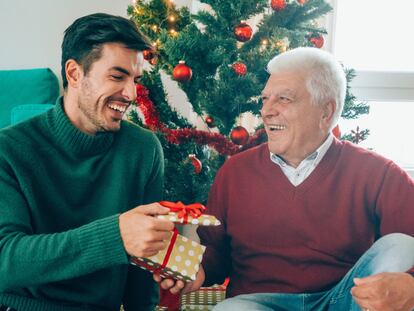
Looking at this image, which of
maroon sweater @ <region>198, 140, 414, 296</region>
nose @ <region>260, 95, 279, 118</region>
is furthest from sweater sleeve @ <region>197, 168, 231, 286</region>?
nose @ <region>260, 95, 279, 118</region>

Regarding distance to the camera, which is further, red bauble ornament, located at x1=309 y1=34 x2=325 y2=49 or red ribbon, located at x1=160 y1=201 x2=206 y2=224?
red bauble ornament, located at x1=309 y1=34 x2=325 y2=49

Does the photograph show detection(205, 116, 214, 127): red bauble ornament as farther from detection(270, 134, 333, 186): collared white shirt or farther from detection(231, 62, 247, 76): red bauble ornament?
detection(270, 134, 333, 186): collared white shirt

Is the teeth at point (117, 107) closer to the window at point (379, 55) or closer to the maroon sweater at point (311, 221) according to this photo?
the maroon sweater at point (311, 221)

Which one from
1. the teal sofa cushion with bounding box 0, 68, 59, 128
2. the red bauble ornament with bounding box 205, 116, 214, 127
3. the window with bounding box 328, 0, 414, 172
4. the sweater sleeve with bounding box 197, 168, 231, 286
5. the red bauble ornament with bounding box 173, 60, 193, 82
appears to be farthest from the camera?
the window with bounding box 328, 0, 414, 172

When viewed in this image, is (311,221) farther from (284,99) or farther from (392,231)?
(284,99)

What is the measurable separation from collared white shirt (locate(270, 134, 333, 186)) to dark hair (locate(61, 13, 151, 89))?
553mm

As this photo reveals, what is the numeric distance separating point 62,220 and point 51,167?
0.15 m

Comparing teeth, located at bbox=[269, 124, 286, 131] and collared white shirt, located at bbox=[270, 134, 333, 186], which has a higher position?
teeth, located at bbox=[269, 124, 286, 131]

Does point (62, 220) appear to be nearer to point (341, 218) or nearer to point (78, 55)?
point (78, 55)

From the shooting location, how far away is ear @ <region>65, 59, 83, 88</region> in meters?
1.35

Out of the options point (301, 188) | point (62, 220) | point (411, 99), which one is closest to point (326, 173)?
point (301, 188)

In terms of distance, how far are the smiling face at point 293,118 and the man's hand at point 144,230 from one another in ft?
1.63

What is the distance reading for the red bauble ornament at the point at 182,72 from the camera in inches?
65.3

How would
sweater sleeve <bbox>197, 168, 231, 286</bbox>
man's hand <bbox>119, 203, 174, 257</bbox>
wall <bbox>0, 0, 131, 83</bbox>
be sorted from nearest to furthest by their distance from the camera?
man's hand <bbox>119, 203, 174, 257</bbox>
sweater sleeve <bbox>197, 168, 231, 286</bbox>
wall <bbox>0, 0, 131, 83</bbox>
